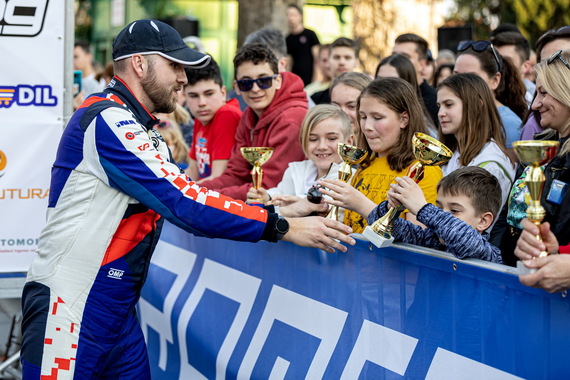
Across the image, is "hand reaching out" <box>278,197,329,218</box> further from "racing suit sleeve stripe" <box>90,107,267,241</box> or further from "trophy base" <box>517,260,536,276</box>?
"trophy base" <box>517,260,536,276</box>

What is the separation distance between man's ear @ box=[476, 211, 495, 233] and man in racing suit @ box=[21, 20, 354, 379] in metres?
0.57

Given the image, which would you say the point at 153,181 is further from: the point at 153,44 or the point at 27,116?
the point at 27,116

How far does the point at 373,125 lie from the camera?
4.00 m

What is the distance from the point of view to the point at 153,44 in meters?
3.50

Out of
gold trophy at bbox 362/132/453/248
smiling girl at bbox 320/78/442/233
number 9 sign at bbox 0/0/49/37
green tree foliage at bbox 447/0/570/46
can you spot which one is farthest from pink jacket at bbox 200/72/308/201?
green tree foliage at bbox 447/0/570/46

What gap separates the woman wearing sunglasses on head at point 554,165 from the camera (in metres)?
2.89

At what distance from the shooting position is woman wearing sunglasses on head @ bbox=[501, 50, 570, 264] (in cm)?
289

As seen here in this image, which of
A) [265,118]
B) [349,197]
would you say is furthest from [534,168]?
[265,118]

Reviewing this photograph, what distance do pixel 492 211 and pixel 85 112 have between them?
1835 mm

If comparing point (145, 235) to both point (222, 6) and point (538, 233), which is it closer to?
point (538, 233)

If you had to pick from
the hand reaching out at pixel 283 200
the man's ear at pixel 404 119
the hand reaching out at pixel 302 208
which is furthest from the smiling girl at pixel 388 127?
the hand reaching out at pixel 283 200

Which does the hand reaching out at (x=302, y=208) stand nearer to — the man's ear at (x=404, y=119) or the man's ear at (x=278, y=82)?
the man's ear at (x=404, y=119)

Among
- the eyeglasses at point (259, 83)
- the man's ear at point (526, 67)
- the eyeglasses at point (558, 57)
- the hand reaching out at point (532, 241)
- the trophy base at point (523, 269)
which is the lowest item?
the trophy base at point (523, 269)

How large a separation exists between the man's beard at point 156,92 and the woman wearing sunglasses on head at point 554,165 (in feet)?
5.21
